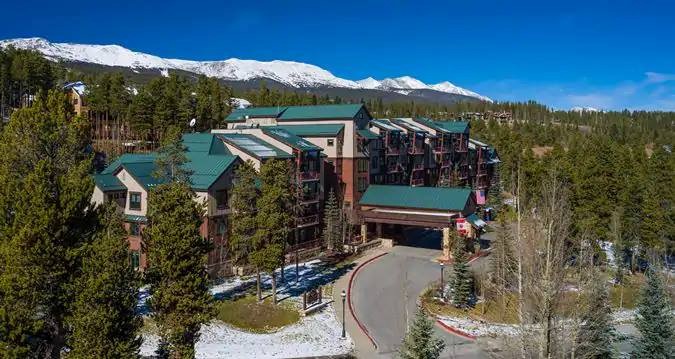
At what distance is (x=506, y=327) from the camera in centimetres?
3428

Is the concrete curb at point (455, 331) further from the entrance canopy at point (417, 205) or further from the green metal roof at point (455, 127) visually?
the green metal roof at point (455, 127)

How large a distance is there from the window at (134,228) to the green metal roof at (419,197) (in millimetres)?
23676

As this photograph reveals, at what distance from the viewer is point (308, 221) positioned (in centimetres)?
5047

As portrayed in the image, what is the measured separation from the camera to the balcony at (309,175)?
1962 inches

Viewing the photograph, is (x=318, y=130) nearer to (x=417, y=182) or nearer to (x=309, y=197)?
(x=309, y=197)

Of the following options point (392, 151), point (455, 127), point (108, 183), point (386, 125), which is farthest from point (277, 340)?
point (455, 127)

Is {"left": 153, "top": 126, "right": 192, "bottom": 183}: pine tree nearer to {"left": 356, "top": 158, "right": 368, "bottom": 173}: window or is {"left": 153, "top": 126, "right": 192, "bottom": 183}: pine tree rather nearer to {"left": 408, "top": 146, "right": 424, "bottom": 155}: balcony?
{"left": 356, "top": 158, "right": 368, "bottom": 173}: window

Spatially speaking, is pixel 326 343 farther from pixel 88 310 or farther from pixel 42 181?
pixel 42 181

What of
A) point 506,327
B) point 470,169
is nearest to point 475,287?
point 506,327

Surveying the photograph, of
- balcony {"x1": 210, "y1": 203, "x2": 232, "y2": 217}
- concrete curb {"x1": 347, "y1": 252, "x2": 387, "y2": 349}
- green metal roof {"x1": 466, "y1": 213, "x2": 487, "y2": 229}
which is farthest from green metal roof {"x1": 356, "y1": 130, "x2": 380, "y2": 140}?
balcony {"x1": 210, "y1": 203, "x2": 232, "y2": 217}

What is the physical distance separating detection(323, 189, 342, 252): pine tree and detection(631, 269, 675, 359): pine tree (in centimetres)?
2767

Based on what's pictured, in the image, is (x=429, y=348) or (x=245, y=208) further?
(x=245, y=208)

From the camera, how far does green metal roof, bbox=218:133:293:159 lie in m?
46.6

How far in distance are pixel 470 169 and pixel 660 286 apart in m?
59.1
